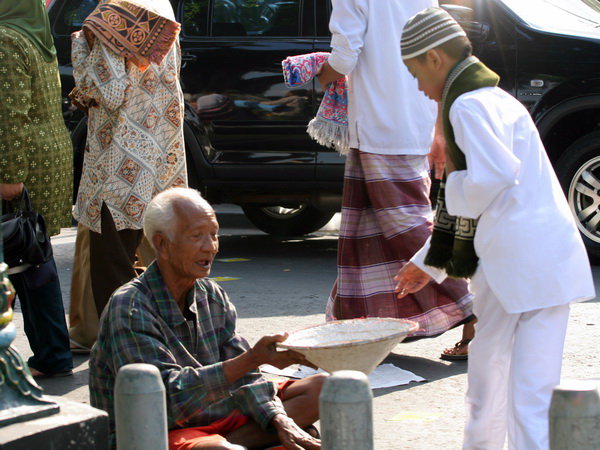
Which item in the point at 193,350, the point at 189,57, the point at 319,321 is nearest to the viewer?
the point at 193,350

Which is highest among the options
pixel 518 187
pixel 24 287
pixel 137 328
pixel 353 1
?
pixel 353 1

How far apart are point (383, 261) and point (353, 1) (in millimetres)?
1273

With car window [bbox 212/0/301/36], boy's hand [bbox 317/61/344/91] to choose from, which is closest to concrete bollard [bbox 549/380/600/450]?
boy's hand [bbox 317/61/344/91]

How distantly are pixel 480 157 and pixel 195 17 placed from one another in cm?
537

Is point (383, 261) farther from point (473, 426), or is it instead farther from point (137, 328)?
point (137, 328)

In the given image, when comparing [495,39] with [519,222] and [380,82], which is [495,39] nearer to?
[380,82]

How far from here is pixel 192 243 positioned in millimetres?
3662

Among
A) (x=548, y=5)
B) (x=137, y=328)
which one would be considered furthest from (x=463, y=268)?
(x=548, y=5)

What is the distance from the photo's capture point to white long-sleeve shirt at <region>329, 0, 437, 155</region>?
5.33m

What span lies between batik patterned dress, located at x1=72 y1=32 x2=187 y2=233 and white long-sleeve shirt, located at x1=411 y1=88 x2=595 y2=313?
228 centimetres

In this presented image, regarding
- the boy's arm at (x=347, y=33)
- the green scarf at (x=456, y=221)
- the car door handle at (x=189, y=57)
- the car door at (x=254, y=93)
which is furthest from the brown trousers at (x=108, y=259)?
the car door handle at (x=189, y=57)

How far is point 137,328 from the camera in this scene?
348cm

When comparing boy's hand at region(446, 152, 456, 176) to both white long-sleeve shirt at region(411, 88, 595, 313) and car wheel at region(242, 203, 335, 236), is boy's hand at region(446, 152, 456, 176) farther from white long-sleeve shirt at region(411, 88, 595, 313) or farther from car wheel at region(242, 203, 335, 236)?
car wheel at region(242, 203, 335, 236)

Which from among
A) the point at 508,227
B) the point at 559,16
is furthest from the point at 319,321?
the point at 559,16
